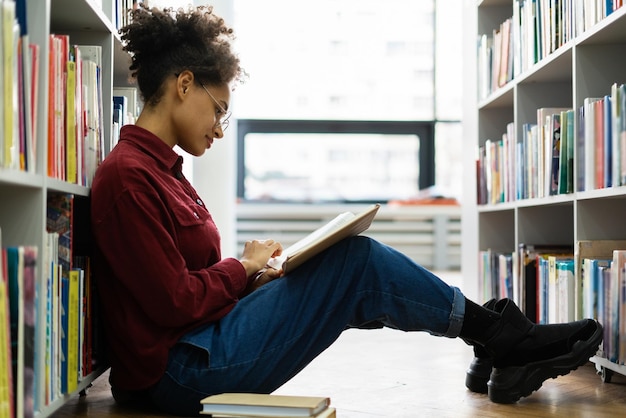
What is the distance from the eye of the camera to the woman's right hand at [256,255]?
1681 millimetres

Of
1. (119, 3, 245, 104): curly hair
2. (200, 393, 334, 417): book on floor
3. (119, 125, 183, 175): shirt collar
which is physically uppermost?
(119, 3, 245, 104): curly hair

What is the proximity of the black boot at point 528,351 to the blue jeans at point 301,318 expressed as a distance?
0.15 m

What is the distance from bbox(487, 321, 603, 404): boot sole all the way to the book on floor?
21.4 inches

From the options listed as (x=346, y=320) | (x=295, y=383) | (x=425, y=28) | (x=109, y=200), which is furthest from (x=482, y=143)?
→ (x=425, y=28)

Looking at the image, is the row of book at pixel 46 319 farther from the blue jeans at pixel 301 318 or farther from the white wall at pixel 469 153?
the white wall at pixel 469 153

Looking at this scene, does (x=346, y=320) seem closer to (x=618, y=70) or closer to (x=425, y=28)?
(x=618, y=70)

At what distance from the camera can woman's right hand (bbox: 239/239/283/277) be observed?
1.68 metres

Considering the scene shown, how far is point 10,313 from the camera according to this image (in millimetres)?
1227

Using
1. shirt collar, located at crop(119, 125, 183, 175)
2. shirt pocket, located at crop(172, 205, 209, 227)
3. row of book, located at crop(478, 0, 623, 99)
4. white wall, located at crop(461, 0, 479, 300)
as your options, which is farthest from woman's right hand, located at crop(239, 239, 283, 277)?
white wall, located at crop(461, 0, 479, 300)

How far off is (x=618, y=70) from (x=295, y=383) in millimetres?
1221

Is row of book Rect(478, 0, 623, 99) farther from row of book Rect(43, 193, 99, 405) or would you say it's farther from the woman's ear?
row of book Rect(43, 193, 99, 405)

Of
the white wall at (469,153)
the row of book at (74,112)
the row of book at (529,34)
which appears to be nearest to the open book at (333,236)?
the row of book at (74,112)

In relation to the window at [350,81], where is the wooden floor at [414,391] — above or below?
below

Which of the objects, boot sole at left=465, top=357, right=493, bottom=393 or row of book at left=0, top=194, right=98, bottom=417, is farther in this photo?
boot sole at left=465, top=357, right=493, bottom=393
